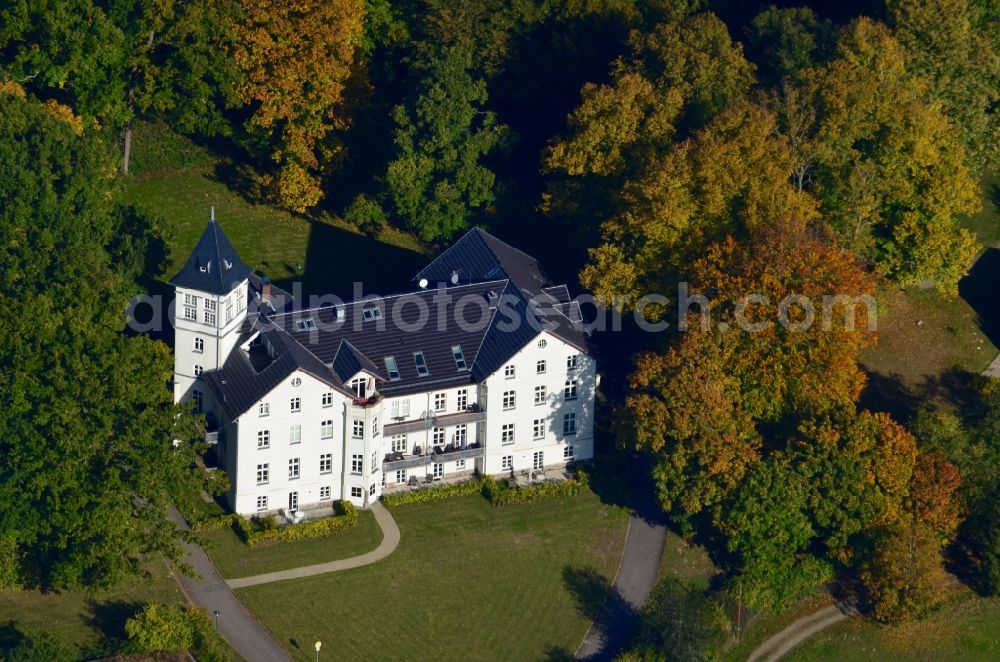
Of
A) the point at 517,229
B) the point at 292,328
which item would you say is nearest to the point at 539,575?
the point at 292,328

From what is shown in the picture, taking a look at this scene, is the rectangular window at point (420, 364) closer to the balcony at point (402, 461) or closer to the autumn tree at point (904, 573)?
the balcony at point (402, 461)

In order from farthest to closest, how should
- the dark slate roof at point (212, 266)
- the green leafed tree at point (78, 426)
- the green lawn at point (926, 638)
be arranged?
1. the green lawn at point (926, 638)
2. the dark slate roof at point (212, 266)
3. the green leafed tree at point (78, 426)

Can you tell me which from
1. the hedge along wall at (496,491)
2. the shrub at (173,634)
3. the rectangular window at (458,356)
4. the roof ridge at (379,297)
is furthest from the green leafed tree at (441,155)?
the shrub at (173,634)

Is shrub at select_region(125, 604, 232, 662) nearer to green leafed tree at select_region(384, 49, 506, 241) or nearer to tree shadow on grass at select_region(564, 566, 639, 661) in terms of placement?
tree shadow on grass at select_region(564, 566, 639, 661)

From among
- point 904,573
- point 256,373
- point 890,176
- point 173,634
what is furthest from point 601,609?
point 890,176

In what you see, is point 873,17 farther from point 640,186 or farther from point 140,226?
point 140,226
